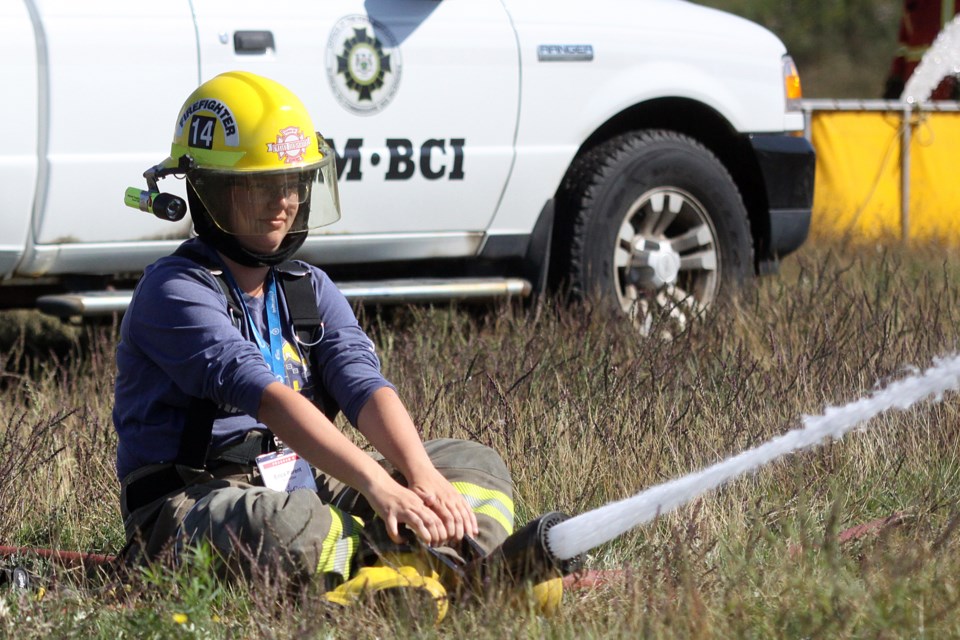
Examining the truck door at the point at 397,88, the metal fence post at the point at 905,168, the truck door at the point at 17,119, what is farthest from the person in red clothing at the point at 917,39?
the truck door at the point at 17,119

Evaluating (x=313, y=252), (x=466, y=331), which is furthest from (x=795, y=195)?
(x=313, y=252)

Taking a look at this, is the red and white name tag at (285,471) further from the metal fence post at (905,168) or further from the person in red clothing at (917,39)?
the person in red clothing at (917,39)

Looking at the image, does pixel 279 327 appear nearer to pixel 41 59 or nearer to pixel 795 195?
pixel 41 59

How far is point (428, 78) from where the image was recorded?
5.25m

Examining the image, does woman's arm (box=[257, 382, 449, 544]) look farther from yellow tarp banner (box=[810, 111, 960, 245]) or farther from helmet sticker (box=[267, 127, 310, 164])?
yellow tarp banner (box=[810, 111, 960, 245])

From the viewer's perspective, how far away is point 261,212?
321 cm

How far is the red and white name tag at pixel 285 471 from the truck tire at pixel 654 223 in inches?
92.6

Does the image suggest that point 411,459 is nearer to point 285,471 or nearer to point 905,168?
point 285,471

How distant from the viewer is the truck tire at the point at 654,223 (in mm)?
5641

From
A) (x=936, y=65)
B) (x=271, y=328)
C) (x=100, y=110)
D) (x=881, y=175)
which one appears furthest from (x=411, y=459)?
(x=936, y=65)

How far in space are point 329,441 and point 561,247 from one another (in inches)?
116

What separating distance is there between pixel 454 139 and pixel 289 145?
7.16ft

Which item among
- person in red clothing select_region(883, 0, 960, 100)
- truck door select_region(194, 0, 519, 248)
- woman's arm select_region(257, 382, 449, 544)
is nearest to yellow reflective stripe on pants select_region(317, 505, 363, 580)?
woman's arm select_region(257, 382, 449, 544)

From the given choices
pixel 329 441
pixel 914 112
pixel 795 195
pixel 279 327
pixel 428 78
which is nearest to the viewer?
pixel 329 441
